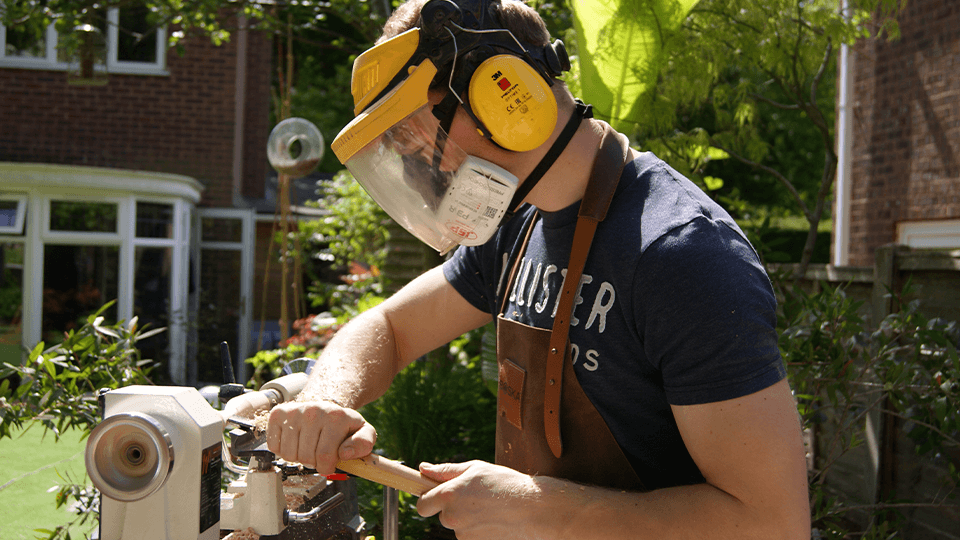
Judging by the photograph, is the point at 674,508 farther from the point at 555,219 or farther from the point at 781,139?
the point at 781,139

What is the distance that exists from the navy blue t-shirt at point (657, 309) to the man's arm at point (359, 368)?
0.37 m

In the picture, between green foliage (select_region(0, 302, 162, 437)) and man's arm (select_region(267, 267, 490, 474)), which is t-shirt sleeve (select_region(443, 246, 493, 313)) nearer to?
man's arm (select_region(267, 267, 490, 474))

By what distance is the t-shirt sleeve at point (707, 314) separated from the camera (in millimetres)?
1258

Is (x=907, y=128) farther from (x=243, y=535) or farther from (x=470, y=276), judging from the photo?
(x=243, y=535)

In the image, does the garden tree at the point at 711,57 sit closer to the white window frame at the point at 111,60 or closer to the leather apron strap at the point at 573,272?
the leather apron strap at the point at 573,272

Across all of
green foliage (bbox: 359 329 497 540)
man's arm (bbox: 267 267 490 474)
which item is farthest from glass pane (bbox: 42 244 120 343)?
man's arm (bbox: 267 267 490 474)

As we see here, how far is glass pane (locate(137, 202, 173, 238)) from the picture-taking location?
981 cm

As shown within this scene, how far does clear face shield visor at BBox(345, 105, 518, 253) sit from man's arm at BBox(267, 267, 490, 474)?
44 centimetres

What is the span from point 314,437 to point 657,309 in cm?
71

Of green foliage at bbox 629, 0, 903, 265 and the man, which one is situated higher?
green foliage at bbox 629, 0, 903, 265

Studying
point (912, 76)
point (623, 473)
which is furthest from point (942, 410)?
point (912, 76)

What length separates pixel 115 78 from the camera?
33.8 feet

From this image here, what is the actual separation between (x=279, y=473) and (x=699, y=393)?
0.85 m

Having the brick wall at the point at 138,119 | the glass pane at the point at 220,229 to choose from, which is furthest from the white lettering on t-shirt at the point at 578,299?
the glass pane at the point at 220,229
